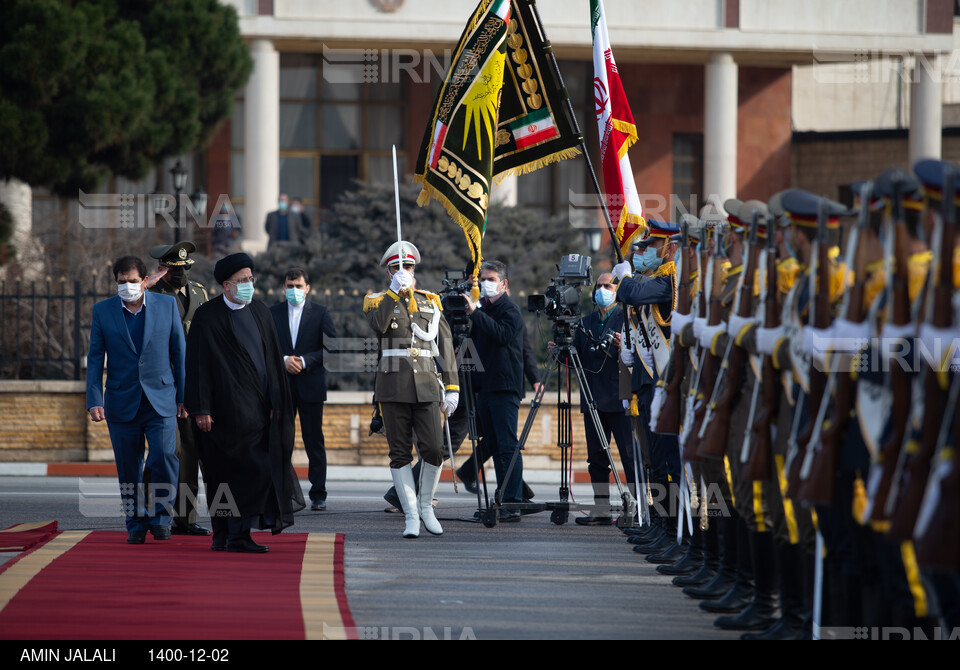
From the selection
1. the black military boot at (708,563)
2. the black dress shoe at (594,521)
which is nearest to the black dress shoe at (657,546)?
the black military boot at (708,563)

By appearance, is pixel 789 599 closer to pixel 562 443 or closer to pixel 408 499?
pixel 408 499

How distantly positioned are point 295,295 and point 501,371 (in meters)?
2.05

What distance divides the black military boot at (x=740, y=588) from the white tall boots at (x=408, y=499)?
10.5 ft

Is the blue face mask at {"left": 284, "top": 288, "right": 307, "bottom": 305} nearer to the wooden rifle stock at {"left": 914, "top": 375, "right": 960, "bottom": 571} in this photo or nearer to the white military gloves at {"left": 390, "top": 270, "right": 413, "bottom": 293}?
the white military gloves at {"left": 390, "top": 270, "right": 413, "bottom": 293}

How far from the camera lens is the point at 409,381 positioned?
10266 millimetres

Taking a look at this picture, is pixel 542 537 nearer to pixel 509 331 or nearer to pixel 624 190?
pixel 509 331

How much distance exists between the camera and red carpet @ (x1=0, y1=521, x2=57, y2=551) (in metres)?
9.25

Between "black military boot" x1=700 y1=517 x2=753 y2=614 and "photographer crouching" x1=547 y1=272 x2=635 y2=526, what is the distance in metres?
3.63

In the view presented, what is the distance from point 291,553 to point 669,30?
2268 centimetres

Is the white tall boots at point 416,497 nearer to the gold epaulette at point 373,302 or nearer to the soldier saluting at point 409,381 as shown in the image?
the soldier saluting at point 409,381

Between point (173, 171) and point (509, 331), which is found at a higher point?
point (173, 171)
